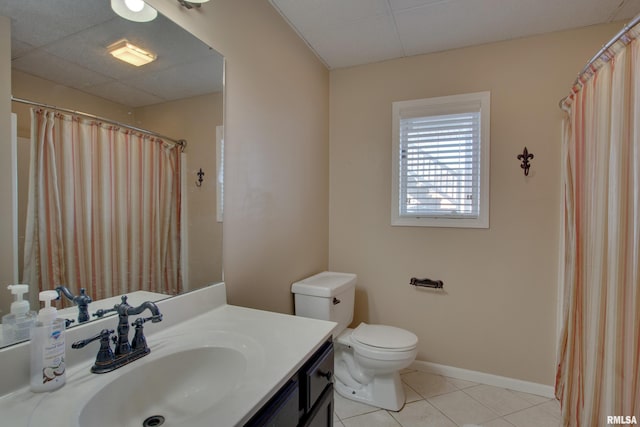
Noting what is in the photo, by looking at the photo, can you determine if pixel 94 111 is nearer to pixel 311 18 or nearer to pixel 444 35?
pixel 311 18

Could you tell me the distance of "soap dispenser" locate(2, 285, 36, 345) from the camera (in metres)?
0.75

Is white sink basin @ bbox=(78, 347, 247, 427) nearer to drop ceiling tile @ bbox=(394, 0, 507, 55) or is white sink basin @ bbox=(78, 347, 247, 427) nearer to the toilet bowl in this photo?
the toilet bowl

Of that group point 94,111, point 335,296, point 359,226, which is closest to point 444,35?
point 359,226

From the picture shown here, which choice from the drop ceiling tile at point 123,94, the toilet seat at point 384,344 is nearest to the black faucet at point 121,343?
the drop ceiling tile at point 123,94

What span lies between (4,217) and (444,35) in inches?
93.0

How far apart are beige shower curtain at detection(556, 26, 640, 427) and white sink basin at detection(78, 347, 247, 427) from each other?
4.08 feet

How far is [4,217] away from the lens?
0.76 metres

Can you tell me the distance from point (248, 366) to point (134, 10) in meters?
1.21

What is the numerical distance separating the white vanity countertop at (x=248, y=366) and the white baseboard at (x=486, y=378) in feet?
5.02

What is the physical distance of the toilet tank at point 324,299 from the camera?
6.18 ft

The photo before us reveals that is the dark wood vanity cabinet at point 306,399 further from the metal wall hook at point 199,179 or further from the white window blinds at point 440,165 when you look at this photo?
the white window blinds at point 440,165

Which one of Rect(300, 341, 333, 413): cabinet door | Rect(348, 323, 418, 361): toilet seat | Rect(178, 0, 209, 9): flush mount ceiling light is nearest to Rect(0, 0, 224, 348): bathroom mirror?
Rect(178, 0, 209, 9): flush mount ceiling light

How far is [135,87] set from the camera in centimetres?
107

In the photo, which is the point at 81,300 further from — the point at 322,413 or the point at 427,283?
the point at 427,283
